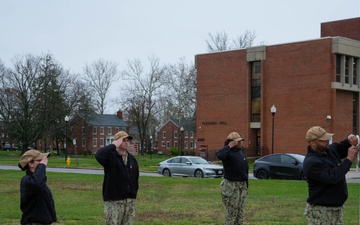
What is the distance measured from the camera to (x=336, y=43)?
4678 centimetres

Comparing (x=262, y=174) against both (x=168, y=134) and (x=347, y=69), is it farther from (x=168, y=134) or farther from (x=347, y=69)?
(x=168, y=134)

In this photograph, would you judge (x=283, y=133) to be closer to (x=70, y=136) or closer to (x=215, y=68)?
(x=215, y=68)

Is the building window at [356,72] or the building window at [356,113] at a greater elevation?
the building window at [356,72]

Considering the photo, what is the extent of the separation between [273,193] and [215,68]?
38.6 m

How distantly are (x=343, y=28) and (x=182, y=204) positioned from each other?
163 feet

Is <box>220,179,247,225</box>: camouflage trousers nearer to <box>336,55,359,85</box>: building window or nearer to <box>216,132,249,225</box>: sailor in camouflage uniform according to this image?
<box>216,132,249,225</box>: sailor in camouflage uniform

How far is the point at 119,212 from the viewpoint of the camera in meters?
7.84

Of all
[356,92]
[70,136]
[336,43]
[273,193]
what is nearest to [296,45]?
[336,43]

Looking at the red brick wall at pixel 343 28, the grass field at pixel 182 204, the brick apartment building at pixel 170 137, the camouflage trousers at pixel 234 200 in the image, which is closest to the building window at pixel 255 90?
the red brick wall at pixel 343 28

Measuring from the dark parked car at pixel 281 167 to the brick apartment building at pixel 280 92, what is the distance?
669 inches

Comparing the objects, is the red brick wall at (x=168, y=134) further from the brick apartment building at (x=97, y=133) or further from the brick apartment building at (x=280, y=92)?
the brick apartment building at (x=280, y=92)

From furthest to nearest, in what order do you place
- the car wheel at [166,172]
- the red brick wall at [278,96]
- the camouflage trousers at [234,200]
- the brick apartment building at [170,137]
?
the brick apartment building at [170,137]
the red brick wall at [278,96]
the car wheel at [166,172]
the camouflage trousers at [234,200]

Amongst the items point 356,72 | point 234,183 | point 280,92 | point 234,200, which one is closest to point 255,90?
point 280,92

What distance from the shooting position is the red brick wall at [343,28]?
58.2m
